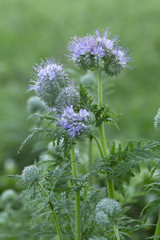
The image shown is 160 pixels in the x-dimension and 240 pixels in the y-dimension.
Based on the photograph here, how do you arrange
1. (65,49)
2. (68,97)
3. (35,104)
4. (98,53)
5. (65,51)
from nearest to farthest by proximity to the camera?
1. (68,97)
2. (98,53)
3. (35,104)
4. (65,51)
5. (65,49)

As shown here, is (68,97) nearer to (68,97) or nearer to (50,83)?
(68,97)

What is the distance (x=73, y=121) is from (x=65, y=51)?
5723 millimetres

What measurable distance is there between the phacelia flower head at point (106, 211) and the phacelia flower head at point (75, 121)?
41 cm

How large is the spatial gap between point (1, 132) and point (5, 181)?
137 cm

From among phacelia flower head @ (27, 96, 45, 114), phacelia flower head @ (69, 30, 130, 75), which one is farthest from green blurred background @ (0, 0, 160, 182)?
phacelia flower head @ (69, 30, 130, 75)

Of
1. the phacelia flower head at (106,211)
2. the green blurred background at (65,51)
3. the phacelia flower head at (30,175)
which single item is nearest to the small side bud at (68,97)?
the phacelia flower head at (30,175)

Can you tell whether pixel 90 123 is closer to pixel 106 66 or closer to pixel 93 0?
pixel 106 66

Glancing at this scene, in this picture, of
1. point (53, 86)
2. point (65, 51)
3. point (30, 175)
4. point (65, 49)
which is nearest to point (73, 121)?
point (53, 86)

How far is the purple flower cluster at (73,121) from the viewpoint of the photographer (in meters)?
2.14

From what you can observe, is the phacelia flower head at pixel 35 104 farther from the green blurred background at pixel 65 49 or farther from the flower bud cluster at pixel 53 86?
the green blurred background at pixel 65 49

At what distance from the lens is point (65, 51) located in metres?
7.73

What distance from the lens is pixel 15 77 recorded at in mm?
7441

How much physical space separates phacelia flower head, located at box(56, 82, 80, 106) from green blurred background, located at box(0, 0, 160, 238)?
2429mm

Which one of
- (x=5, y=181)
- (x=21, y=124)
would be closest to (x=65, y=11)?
(x=21, y=124)
